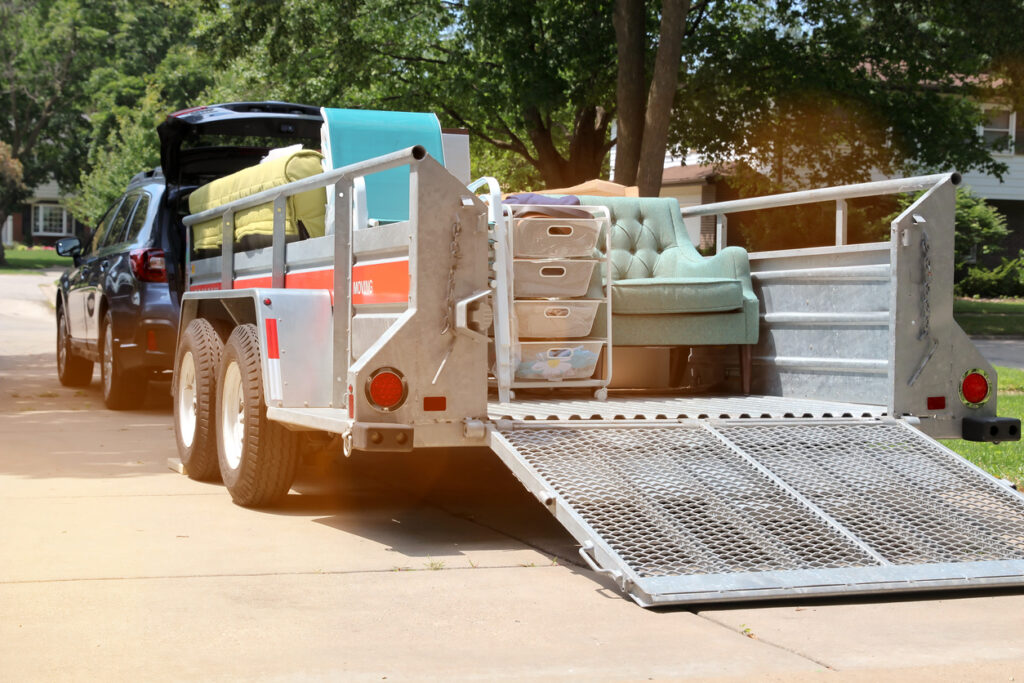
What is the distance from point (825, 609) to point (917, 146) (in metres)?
19.8

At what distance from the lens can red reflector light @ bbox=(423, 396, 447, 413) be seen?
A: 224 inches

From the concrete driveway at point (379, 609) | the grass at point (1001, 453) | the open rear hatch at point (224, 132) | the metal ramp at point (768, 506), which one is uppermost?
the open rear hatch at point (224, 132)

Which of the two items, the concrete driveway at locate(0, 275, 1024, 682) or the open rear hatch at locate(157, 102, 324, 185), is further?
the open rear hatch at locate(157, 102, 324, 185)

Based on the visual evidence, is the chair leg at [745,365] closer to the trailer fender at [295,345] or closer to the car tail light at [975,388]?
the car tail light at [975,388]

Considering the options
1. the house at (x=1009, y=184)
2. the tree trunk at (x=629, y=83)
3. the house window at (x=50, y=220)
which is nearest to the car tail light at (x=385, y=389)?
the tree trunk at (x=629, y=83)

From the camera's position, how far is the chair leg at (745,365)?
24.8 feet

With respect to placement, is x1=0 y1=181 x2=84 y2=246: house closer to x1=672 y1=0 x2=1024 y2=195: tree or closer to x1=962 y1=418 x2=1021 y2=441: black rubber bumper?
x1=672 y1=0 x2=1024 y2=195: tree

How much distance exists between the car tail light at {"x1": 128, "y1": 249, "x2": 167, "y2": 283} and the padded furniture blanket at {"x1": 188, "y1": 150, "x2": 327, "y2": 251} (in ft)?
6.19

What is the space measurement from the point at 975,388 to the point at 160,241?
22.6 feet

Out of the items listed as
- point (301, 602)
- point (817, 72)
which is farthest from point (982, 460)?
point (817, 72)

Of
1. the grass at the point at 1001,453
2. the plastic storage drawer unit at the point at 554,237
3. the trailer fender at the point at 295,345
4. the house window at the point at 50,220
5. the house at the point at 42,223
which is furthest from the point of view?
the house window at the point at 50,220

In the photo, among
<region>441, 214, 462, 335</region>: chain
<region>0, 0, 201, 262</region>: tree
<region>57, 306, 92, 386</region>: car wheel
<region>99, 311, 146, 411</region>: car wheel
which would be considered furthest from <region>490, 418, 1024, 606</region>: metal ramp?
<region>0, 0, 201, 262</region>: tree

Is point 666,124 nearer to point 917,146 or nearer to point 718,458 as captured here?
point 917,146

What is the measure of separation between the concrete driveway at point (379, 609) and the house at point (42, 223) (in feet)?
222
